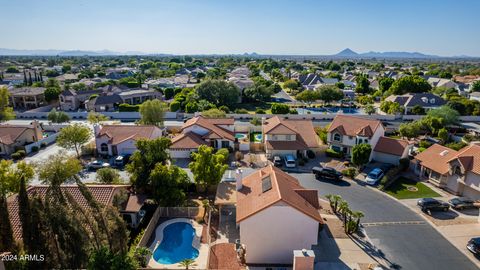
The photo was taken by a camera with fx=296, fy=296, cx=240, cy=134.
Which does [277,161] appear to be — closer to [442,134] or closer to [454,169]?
[454,169]

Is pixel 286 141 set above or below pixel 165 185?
below

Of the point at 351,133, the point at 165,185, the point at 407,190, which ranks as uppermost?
the point at 351,133

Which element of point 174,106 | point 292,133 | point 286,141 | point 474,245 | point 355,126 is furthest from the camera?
point 174,106

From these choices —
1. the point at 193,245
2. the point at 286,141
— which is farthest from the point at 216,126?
the point at 193,245

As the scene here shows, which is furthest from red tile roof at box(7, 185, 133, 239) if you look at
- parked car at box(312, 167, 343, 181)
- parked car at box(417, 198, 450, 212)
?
parked car at box(417, 198, 450, 212)

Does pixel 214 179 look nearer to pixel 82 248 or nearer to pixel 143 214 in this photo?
pixel 143 214
